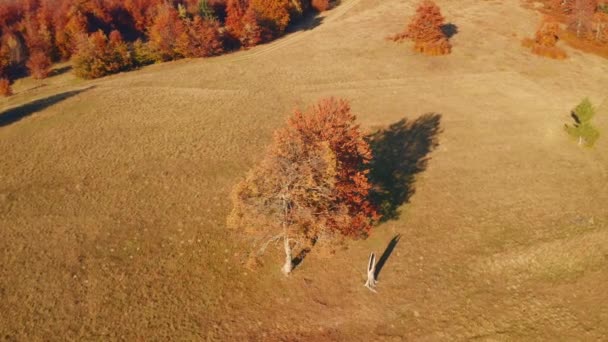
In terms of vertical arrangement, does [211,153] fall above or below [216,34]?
below

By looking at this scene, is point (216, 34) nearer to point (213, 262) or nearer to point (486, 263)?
point (213, 262)

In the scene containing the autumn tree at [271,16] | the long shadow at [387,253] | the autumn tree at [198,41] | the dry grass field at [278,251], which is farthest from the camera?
the autumn tree at [271,16]

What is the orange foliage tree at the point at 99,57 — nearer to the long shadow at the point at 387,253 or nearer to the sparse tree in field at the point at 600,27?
the long shadow at the point at 387,253

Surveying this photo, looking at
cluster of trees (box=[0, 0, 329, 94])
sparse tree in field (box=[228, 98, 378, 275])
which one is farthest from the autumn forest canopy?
sparse tree in field (box=[228, 98, 378, 275])

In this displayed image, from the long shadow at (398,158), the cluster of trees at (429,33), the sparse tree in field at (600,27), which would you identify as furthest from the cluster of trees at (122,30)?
the sparse tree in field at (600,27)

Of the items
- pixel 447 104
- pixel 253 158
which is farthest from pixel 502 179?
pixel 253 158
